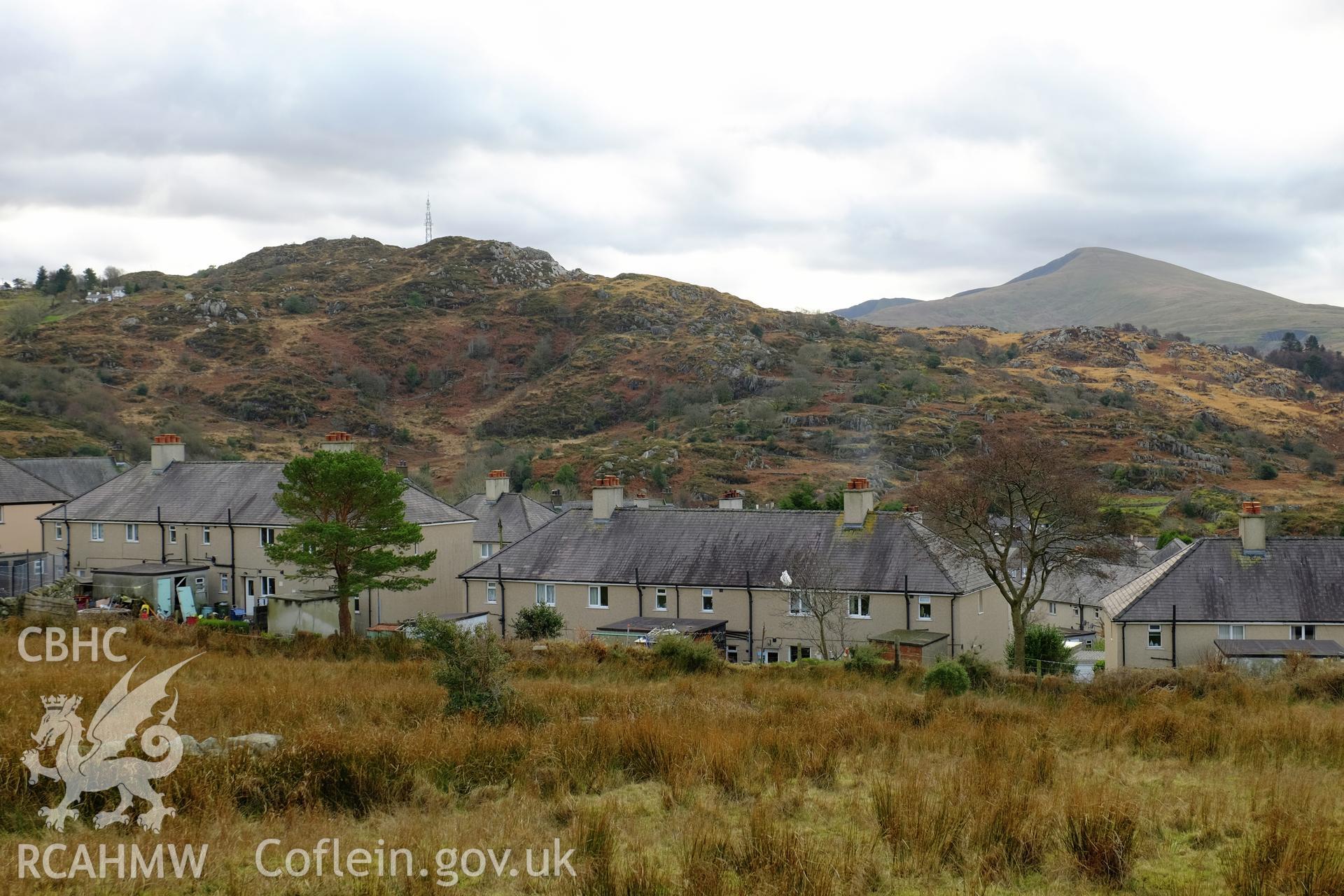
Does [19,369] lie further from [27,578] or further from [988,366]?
A: [988,366]

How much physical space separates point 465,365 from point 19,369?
65.5 meters

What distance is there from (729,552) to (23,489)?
4391 centimetres

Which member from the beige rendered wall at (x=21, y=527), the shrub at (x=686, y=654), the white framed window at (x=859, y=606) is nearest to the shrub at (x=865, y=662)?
the shrub at (x=686, y=654)

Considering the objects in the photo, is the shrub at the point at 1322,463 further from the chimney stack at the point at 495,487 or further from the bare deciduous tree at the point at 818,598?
the bare deciduous tree at the point at 818,598

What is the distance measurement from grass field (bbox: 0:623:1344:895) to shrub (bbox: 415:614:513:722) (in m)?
0.32

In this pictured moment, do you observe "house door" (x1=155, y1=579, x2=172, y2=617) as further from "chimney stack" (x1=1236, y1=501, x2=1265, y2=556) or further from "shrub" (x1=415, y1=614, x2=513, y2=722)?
"chimney stack" (x1=1236, y1=501, x2=1265, y2=556)

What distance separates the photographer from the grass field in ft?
23.7

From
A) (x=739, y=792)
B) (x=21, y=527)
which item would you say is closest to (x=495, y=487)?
(x=21, y=527)

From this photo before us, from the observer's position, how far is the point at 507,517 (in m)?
58.2

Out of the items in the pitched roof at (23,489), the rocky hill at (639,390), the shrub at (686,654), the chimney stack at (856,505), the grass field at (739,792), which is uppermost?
the rocky hill at (639,390)

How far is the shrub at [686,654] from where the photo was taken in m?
22.0

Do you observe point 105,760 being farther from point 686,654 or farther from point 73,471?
point 73,471

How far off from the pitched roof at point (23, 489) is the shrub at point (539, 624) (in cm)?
3823

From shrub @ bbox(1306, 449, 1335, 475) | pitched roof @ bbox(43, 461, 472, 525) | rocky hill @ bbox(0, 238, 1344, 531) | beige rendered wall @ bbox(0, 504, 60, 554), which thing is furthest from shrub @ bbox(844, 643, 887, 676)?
shrub @ bbox(1306, 449, 1335, 475)
